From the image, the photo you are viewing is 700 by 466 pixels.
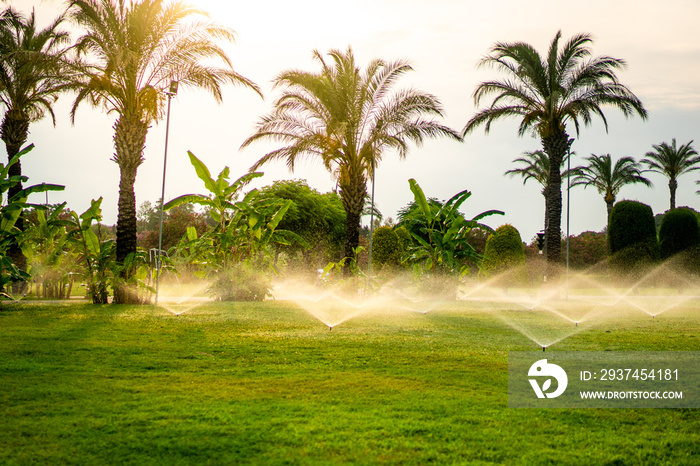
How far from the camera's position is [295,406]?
189 inches

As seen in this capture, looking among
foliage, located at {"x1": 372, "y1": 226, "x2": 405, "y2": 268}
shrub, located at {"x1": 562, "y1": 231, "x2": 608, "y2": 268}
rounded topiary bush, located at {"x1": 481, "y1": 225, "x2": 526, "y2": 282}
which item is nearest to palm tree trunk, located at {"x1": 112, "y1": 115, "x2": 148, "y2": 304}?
foliage, located at {"x1": 372, "y1": 226, "x2": 405, "y2": 268}

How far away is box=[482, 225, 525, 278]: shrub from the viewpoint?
107ft

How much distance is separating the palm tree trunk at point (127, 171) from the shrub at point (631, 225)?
79.3ft

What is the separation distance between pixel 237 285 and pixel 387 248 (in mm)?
13146

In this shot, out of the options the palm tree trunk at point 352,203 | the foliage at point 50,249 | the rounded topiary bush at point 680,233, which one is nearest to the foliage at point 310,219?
the palm tree trunk at point 352,203

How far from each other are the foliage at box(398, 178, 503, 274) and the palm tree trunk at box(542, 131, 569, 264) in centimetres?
679

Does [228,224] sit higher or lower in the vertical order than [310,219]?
lower

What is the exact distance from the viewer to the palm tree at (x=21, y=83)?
59.2ft

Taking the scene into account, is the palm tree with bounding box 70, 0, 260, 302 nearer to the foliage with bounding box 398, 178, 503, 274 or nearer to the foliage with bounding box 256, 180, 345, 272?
the foliage with bounding box 398, 178, 503, 274

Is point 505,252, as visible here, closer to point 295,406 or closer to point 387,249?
Result: point 387,249

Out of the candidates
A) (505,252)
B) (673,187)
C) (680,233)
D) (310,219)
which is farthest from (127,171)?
(673,187)

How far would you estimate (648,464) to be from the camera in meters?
3.63

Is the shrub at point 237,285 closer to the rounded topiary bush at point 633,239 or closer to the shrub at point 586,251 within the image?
the rounded topiary bush at point 633,239

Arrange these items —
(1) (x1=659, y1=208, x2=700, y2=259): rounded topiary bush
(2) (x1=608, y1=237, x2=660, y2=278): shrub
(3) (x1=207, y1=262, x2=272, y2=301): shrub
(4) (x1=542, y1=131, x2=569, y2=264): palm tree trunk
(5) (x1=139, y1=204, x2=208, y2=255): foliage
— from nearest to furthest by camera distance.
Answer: (3) (x1=207, y1=262, x2=272, y2=301): shrub, (4) (x1=542, y1=131, x2=569, y2=264): palm tree trunk, (2) (x1=608, y1=237, x2=660, y2=278): shrub, (1) (x1=659, y1=208, x2=700, y2=259): rounded topiary bush, (5) (x1=139, y1=204, x2=208, y2=255): foliage
